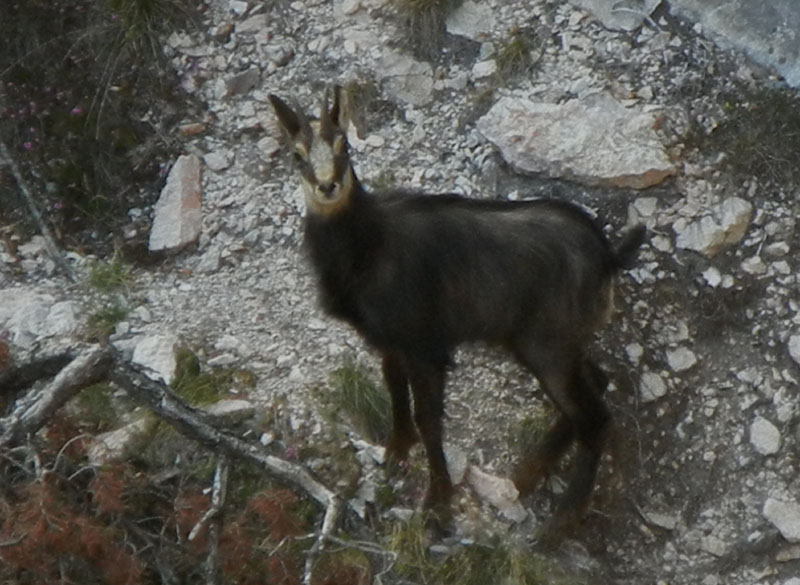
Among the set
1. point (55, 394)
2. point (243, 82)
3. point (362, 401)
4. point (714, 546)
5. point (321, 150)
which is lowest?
point (714, 546)

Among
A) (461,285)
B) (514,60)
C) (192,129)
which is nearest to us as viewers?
(461,285)

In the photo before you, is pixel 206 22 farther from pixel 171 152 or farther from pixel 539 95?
pixel 539 95

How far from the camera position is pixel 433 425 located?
17.8 ft

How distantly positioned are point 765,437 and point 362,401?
1898mm

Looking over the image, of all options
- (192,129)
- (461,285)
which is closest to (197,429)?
(461,285)

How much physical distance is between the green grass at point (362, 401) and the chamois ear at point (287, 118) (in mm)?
1505

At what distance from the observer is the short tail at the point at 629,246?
18.2 feet

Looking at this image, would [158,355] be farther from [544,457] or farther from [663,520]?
[663,520]

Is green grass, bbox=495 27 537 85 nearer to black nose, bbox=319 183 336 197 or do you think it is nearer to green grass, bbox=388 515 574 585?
black nose, bbox=319 183 336 197

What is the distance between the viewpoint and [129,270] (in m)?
6.59

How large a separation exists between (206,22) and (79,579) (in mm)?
3578

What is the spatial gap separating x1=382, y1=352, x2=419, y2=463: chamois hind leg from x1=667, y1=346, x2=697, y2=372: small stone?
1.28 m

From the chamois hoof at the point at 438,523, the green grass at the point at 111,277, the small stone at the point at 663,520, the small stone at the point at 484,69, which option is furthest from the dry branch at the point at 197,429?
the small stone at the point at 484,69

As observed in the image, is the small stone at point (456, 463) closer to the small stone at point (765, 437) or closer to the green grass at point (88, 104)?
the small stone at point (765, 437)
